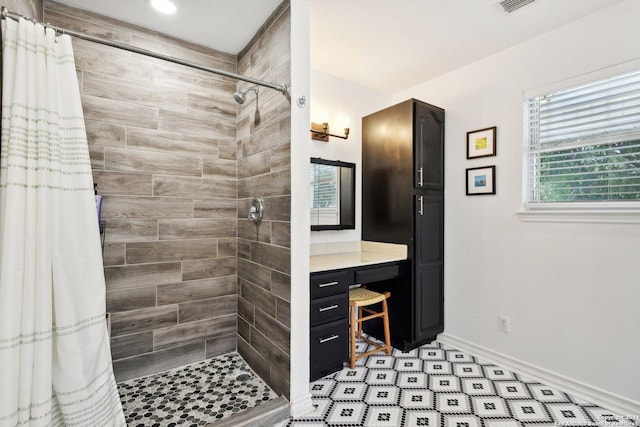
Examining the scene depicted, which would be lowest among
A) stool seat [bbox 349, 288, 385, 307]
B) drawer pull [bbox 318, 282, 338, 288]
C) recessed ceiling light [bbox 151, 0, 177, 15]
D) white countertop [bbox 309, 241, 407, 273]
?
stool seat [bbox 349, 288, 385, 307]

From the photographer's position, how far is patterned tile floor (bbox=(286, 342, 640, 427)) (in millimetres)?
1780

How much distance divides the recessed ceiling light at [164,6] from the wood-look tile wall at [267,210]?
55 centimetres

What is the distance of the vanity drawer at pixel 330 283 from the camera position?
2.10 meters

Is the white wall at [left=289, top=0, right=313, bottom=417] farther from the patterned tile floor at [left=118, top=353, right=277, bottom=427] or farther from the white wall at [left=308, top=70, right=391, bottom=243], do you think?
the white wall at [left=308, top=70, right=391, bottom=243]

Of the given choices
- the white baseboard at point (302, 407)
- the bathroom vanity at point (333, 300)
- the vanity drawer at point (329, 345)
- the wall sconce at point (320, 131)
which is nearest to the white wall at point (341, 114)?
the wall sconce at point (320, 131)

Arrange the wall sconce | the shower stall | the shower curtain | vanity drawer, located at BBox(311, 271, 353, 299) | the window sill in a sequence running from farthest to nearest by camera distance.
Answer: the wall sconce, vanity drawer, located at BBox(311, 271, 353, 299), the shower stall, the window sill, the shower curtain

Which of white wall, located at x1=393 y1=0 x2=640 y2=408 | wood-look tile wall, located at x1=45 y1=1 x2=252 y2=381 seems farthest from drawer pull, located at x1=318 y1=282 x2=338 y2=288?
white wall, located at x1=393 y1=0 x2=640 y2=408

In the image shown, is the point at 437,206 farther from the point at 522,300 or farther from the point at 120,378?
the point at 120,378

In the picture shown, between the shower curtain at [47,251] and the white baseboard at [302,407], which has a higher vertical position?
the shower curtain at [47,251]

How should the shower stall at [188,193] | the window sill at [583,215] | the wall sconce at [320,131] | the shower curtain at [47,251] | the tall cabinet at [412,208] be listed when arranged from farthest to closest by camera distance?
the wall sconce at [320,131] < the tall cabinet at [412,208] < the shower stall at [188,193] < the window sill at [583,215] < the shower curtain at [47,251]

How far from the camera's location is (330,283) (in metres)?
2.18

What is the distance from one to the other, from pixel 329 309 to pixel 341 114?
6.13ft

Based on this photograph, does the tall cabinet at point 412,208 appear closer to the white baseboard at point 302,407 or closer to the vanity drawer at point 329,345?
the vanity drawer at point 329,345

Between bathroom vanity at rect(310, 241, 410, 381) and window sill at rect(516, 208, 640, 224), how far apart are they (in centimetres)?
106
